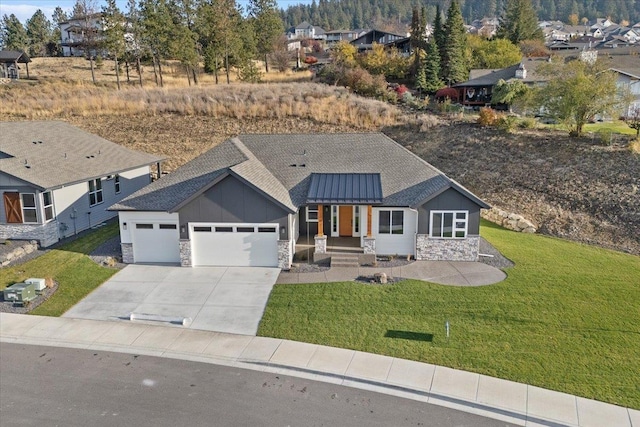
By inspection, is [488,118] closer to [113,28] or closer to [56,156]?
[56,156]

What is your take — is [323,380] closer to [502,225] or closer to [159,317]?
[159,317]

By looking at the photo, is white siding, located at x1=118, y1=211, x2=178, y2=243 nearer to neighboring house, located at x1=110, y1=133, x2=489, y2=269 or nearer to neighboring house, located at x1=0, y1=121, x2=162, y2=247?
neighboring house, located at x1=110, y1=133, x2=489, y2=269

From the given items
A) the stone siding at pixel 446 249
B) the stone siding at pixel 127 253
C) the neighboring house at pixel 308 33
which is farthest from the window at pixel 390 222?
the neighboring house at pixel 308 33

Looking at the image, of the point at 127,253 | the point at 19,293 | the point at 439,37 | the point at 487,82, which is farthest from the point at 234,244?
the point at 439,37

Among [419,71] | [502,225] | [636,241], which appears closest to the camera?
[636,241]

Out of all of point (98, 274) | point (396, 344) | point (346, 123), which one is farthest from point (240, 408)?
point (346, 123)

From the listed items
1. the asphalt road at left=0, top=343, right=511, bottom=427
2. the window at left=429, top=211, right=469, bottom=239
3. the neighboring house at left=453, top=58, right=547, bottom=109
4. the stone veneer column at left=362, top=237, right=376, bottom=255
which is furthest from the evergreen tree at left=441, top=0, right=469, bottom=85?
the asphalt road at left=0, top=343, right=511, bottom=427
